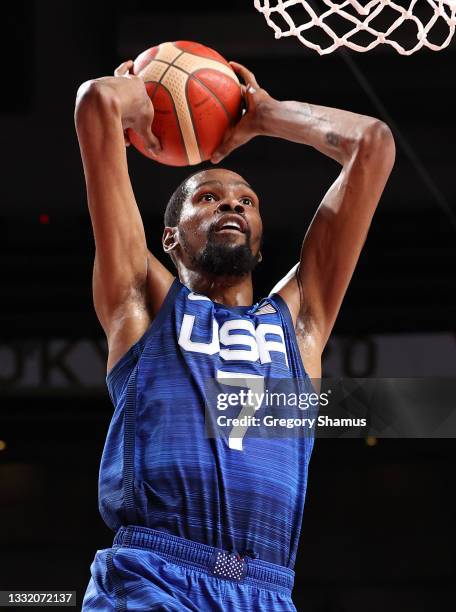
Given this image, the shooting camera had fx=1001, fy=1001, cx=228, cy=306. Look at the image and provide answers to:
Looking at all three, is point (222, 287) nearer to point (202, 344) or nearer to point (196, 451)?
point (202, 344)

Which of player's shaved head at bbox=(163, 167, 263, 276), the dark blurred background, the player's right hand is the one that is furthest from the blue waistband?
the dark blurred background

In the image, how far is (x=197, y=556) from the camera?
2.32 meters

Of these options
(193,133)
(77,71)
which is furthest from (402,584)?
(193,133)

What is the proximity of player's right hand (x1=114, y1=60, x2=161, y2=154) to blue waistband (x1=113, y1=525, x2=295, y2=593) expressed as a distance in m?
1.09

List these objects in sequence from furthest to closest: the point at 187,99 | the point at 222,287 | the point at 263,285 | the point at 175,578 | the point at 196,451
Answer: the point at 263,285
the point at 222,287
the point at 187,99
the point at 196,451
the point at 175,578

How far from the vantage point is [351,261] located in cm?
286

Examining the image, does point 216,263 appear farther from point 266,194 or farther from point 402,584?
point 402,584

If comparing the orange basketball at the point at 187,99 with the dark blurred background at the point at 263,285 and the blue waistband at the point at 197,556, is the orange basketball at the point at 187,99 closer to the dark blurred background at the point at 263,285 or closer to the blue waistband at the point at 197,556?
the blue waistband at the point at 197,556

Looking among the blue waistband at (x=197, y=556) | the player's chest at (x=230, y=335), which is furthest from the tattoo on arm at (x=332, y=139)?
the blue waistband at (x=197, y=556)

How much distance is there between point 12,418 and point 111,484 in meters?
4.25

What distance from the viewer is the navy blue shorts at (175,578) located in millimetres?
2262

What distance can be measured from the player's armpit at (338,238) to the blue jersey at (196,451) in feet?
0.67

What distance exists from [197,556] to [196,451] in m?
0.25
